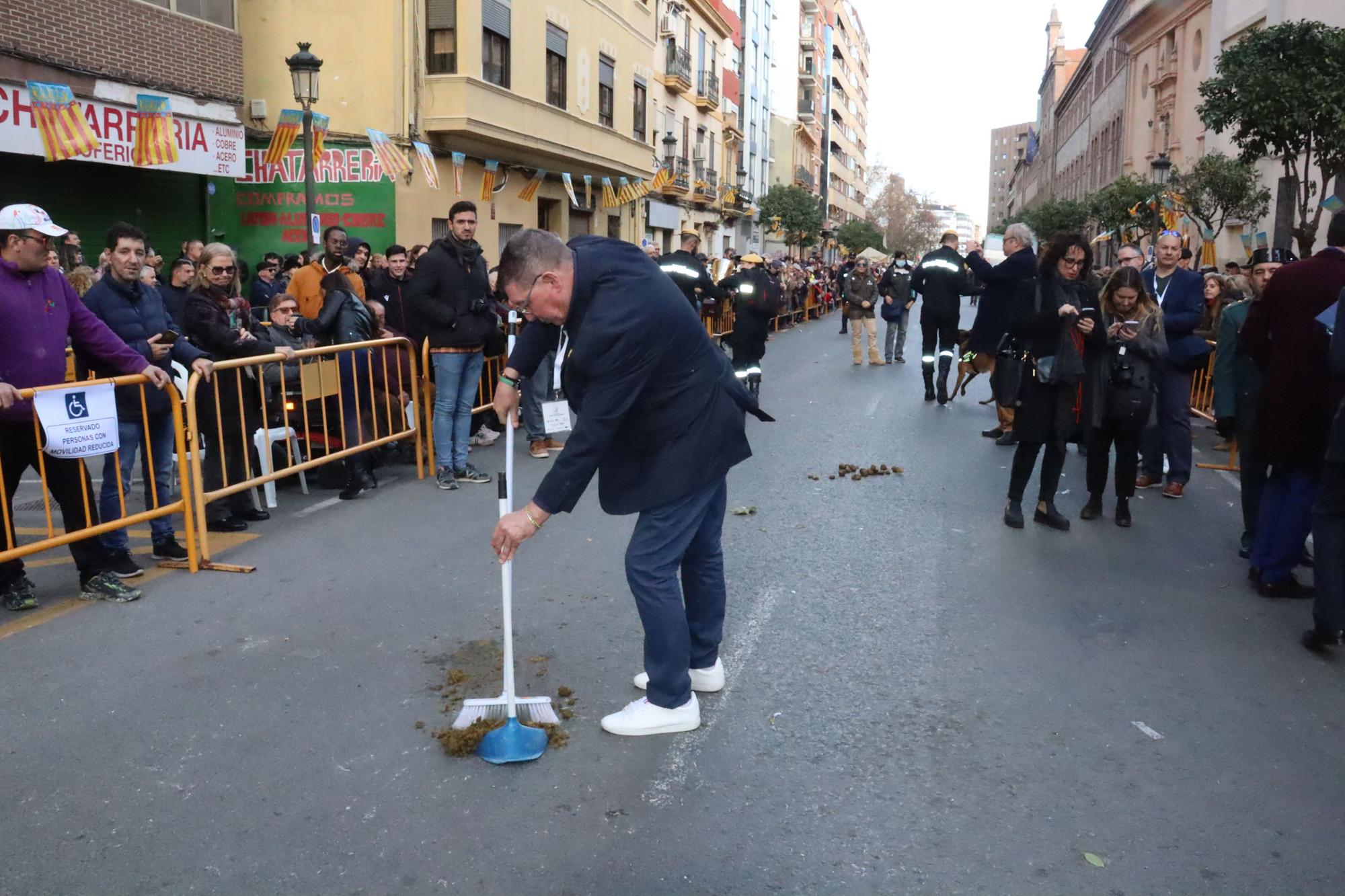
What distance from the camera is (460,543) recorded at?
6.70m

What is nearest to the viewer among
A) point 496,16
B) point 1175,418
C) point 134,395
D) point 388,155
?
point 134,395

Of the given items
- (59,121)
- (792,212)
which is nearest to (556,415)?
(59,121)

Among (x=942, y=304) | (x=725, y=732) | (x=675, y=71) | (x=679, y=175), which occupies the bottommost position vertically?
(x=725, y=732)

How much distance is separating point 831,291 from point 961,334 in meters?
28.9

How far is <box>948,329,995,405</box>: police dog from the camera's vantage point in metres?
11.4

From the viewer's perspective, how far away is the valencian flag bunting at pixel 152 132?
1409cm

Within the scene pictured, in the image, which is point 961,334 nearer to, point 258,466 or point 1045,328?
point 1045,328

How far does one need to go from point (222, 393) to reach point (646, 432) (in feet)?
13.5

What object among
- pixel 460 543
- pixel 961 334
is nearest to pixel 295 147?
pixel 961 334

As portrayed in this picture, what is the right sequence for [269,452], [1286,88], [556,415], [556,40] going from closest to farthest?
1. [556,415]
2. [269,452]
3. [1286,88]
4. [556,40]

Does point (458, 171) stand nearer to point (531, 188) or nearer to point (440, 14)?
point (531, 188)

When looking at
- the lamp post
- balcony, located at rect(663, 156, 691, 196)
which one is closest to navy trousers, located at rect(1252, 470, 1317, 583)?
the lamp post

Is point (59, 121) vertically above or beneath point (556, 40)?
beneath

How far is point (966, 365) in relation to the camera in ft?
43.3
